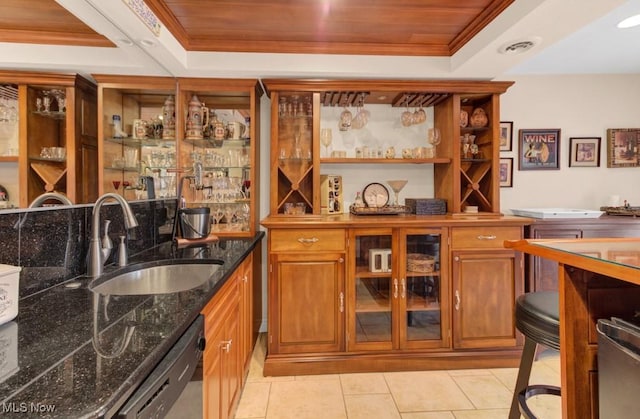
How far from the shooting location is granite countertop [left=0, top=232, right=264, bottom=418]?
0.58 metres

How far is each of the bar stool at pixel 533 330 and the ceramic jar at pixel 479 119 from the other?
5.44 feet

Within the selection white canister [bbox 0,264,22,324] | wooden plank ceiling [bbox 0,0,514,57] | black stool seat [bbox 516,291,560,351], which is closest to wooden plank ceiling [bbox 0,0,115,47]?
wooden plank ceiling [bbox 0,0,514,57]

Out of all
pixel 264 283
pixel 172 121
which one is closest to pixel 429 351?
pixel 264 283

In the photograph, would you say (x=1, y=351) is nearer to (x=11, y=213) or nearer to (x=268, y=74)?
(x=11, y=213)

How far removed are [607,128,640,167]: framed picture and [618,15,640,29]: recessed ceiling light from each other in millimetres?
1149

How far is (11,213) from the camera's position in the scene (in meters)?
1.07

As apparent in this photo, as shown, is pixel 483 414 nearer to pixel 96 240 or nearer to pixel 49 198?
pixel 96 240

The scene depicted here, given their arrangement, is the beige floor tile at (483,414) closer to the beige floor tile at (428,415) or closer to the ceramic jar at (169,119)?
the beige floor tile at (428,415)

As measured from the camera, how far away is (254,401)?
78.1 inches

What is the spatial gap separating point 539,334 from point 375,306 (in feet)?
3.83

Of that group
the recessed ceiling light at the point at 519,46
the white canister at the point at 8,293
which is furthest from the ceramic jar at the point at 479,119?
the white canister at the point at 8,293

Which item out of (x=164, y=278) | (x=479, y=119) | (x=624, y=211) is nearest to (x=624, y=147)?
(x=624, y=211)

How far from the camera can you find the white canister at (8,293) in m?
0.87

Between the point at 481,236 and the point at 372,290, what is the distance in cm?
90
